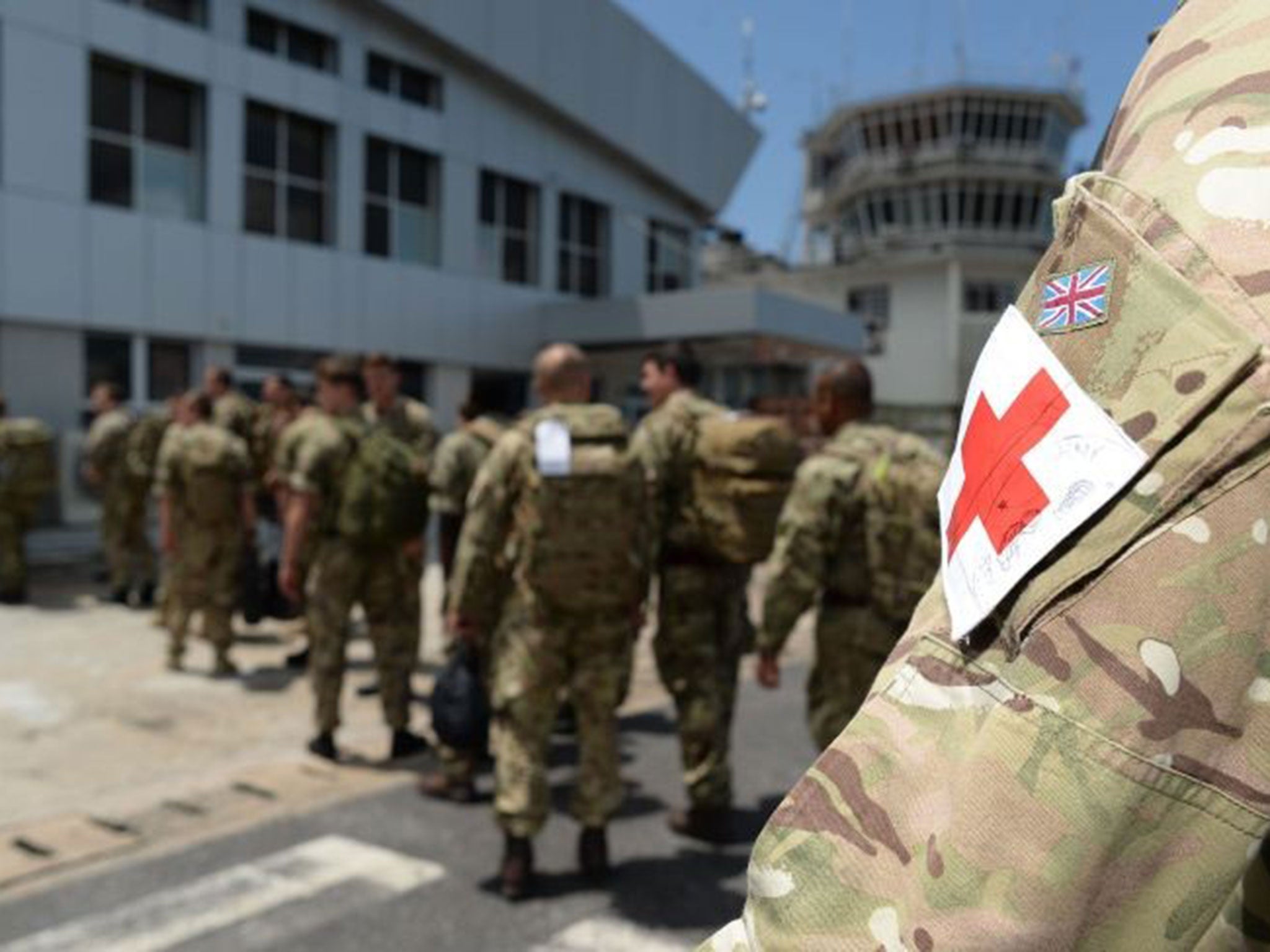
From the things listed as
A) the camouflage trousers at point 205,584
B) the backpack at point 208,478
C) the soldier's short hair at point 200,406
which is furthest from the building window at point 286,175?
the camouflage trousers at point 205,584

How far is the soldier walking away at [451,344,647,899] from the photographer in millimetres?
3672

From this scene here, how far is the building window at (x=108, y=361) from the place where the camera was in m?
12.2

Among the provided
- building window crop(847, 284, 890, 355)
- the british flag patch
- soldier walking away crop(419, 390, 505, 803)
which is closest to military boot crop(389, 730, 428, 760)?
soldier walking away crop(419, 390, 505, 803)

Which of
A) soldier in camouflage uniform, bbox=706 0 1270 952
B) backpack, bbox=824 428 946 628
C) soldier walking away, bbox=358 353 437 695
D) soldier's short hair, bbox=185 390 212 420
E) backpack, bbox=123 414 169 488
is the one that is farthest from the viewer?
backpack, bbox=123 414 169 488

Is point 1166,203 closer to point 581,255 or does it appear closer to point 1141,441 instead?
point 1141,441

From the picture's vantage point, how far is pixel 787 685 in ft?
22.8

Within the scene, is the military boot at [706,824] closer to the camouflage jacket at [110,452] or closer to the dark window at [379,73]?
the camouflage jacket at [110,452]

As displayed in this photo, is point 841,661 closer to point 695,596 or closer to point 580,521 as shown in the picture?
point 695,596

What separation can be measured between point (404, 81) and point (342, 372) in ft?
41.8

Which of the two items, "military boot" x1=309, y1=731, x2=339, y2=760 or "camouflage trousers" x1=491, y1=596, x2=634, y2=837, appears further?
"military boot" x1=309, y1=731, x2=339, y2=760

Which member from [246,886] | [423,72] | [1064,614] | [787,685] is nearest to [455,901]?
[246,886]

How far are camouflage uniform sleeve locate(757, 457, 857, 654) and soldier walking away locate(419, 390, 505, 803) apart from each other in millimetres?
1423

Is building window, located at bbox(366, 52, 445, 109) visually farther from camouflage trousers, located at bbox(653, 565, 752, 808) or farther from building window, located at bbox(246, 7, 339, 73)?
camouflage trousers, located at bbox(653, 565, 752, 808)

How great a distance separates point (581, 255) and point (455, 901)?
17404 mm
